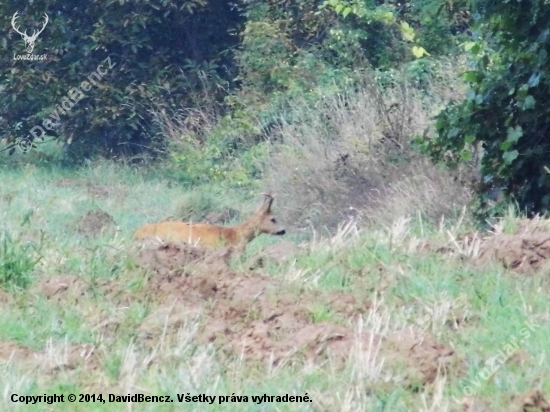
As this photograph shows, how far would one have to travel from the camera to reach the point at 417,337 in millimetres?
6207

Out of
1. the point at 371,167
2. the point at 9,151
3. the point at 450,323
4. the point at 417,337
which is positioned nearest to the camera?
the point at 417,337

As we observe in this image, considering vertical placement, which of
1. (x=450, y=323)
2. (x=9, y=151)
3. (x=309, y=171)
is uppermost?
(x=450, y=323)

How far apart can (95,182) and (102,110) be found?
2.18 meters

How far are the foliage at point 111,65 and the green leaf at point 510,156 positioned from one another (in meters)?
11.4

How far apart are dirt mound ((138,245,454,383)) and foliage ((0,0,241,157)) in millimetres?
13388

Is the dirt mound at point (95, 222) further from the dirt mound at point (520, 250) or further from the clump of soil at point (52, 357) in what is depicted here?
the clump of soil at point (52, 357)

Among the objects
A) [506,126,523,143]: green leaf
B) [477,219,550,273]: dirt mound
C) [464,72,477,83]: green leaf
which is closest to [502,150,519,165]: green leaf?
[506,126,523,143]: green leaf

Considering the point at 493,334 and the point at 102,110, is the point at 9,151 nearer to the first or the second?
the point at 102,110

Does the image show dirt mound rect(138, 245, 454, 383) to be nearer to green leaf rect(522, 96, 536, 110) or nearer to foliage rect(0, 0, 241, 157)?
green leaf rect(522, 96, 536, 110)

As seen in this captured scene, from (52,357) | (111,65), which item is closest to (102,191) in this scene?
(111,65)

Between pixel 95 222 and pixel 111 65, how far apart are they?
855 centimetres

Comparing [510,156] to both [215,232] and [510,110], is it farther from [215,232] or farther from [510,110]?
[215,232]

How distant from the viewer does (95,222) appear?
13.8 meters

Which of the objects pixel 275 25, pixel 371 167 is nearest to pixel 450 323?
pixel 371 167
